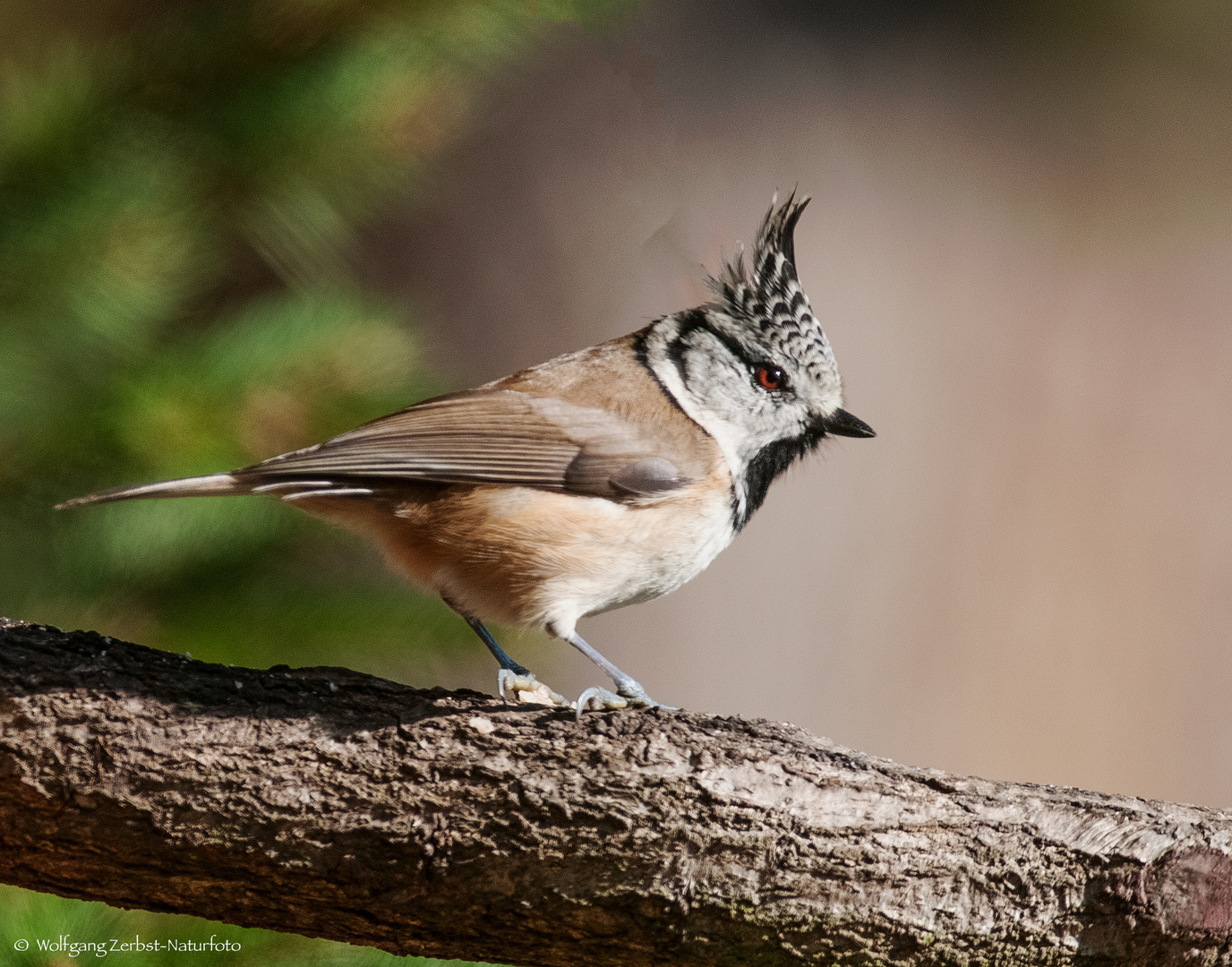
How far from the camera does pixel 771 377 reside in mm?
2383

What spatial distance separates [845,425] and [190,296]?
1526mm

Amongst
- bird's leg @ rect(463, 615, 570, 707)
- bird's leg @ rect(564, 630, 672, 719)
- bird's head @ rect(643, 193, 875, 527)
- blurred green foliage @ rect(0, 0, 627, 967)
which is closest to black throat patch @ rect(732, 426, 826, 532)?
bird's head @ rect(643, 193, 875, 527)

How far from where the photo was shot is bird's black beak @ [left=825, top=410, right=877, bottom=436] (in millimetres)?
2385

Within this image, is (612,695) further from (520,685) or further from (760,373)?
(760,373)

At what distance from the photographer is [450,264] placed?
364cm

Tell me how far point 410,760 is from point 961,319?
10.7 ft

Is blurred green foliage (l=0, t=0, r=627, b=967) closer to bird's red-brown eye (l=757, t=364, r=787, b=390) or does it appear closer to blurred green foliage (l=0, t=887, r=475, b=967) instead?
blurred green foliage (l=0, t=887, r=475, b=967)

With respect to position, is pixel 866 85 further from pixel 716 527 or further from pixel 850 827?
pixel 850 827

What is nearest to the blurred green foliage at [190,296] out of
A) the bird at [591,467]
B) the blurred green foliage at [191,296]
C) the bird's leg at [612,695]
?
the blurred green foliage at [191,296]

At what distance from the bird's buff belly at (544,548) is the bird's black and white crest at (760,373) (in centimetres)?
20

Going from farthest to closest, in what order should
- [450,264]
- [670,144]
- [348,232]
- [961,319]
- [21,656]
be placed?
[961,319]
[450,264]
[670,144]
[348,232]
[21,656]

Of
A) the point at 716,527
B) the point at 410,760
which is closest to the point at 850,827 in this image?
the point at 410,760

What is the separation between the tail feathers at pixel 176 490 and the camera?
6.02ft

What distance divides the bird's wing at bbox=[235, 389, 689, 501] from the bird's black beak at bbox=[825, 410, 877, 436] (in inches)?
15.0
